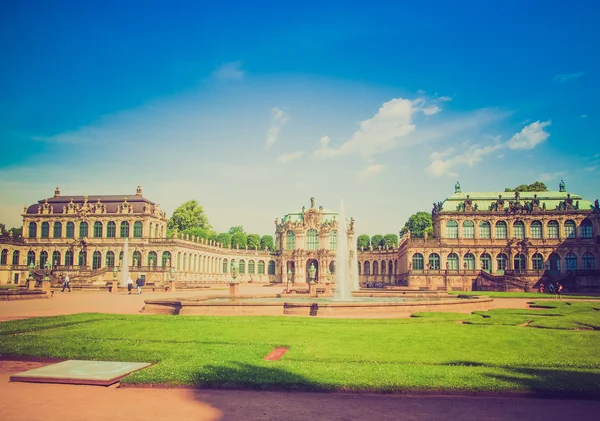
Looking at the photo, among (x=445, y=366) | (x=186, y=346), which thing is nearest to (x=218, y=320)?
(x=186, y=346)

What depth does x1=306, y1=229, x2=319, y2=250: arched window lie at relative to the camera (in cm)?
10025

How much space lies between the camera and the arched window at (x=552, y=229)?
254 feet

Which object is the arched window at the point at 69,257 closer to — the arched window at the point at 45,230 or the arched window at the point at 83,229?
the arched window at the point at 83,229

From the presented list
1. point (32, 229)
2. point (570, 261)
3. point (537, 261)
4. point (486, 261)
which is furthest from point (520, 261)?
point (32, 229)

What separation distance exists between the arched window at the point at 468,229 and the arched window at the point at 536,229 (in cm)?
952

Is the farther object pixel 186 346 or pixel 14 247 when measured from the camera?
pixel 14 247

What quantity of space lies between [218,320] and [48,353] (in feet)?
30.2

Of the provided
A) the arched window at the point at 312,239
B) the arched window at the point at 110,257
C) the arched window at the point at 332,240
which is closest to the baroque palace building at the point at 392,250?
the arched window at the point at 110,257

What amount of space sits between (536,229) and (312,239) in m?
42.9

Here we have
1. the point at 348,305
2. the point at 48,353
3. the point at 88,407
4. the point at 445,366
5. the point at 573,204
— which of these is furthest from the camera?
the point at 573,204

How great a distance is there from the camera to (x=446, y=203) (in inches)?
3201

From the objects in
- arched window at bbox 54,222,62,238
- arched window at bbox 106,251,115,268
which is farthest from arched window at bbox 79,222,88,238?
arched window at bbox 106,251,115,268

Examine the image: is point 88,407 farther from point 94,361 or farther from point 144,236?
point 144,236

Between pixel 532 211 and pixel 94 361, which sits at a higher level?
pixel 532 211
